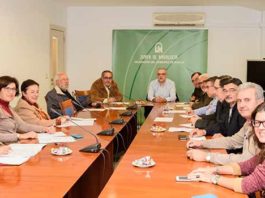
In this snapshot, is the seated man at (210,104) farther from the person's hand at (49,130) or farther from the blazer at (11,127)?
the blazer at (11,127)

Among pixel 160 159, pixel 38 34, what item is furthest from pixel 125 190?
pixel 38 34

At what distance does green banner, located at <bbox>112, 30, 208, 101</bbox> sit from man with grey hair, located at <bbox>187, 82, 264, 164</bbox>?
4.87m

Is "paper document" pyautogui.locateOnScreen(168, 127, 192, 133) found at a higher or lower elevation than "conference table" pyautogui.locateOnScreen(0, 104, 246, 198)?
higher

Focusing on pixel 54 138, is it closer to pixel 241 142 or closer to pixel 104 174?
pixel 104 174

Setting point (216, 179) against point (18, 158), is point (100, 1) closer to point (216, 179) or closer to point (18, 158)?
point (18, 158)

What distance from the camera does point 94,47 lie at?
310 inches

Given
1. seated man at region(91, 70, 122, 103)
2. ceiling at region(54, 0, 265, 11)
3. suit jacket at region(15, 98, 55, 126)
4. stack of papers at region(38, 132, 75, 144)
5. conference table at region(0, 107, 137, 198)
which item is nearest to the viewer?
conference table at region(0, 107, 137, 198)

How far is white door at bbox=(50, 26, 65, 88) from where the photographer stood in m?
7.10

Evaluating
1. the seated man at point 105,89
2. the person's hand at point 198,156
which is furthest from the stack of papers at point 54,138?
the seated man at point 105,89

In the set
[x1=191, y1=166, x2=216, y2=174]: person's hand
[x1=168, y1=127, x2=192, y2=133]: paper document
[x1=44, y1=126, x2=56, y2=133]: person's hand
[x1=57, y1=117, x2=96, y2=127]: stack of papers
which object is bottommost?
[x1=57, y1=117, x2=96, y2=127]: stack of papers

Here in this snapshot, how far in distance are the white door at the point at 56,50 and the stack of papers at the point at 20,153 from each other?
4.34m

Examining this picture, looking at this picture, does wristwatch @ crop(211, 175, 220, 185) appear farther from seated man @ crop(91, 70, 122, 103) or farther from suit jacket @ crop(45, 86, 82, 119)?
seated man @ crop(91, 70, 122, 103)

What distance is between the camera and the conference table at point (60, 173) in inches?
72.0

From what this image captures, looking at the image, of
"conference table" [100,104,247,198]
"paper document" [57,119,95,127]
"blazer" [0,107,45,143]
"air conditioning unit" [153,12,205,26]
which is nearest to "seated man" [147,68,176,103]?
"air conditioning unit" [153,12,205,26]
